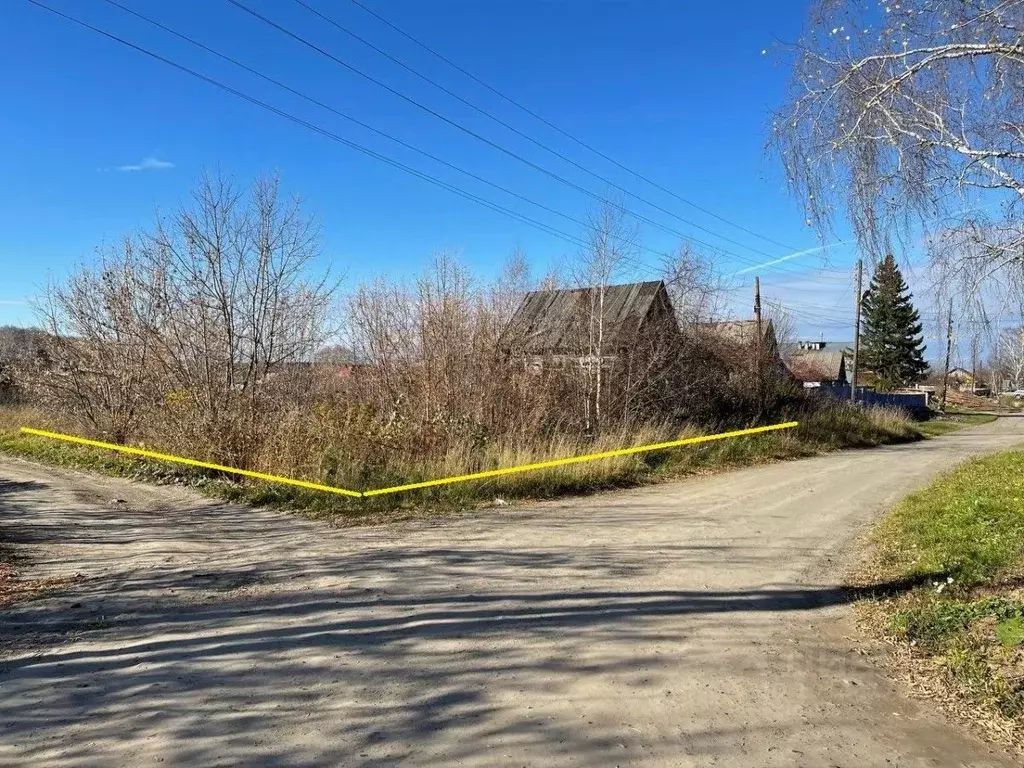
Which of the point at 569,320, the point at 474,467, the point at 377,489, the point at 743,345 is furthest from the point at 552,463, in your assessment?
the point at 743,345

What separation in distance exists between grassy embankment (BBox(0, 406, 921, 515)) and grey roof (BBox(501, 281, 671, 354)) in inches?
103

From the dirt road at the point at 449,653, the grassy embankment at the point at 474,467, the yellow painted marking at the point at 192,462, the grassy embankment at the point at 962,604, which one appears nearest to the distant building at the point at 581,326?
the grassy embankment at the point at 474,467

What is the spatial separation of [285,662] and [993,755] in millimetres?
4038

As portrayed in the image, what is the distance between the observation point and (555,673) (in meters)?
4.13

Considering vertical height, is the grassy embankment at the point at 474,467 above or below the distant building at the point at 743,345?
below

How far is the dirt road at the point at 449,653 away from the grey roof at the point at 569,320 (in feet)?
26.3

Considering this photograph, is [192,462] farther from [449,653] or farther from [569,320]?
[449,653]

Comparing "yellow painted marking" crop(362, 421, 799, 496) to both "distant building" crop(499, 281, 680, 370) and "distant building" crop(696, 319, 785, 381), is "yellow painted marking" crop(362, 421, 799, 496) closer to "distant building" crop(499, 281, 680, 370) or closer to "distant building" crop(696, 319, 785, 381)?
"distant building" crop(499, 281, 680, 370)

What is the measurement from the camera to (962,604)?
524 cm

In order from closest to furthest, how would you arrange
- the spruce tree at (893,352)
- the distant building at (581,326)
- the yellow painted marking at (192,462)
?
1. the yellow painted marking at (192,462)
2. the distant building at (581,326)
3. the spruce tree at (893,352)

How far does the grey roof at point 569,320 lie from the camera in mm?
15909

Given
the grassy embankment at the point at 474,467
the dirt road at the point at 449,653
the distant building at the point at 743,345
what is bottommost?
the dirt road at the point at 449,653

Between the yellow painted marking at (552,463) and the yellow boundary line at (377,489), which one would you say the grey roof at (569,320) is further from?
the yellow boundary line at (377,489)

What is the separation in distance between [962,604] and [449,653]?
4.07 meters
